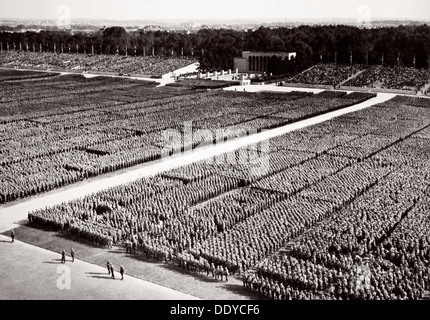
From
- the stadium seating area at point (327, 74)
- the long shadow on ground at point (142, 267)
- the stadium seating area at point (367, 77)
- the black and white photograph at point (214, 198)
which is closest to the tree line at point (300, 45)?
the stadium seating area at point (327, 74)

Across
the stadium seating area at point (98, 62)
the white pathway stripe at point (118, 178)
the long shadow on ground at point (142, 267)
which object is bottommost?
the long shadow on ground at point (142, 267)

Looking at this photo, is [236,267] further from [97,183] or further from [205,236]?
[97,183]

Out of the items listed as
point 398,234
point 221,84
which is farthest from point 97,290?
point 221,84

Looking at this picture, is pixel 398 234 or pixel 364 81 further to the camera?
pixel 364 81

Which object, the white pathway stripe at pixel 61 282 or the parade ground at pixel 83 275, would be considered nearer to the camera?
the white pathway stripe at pixel 61 282

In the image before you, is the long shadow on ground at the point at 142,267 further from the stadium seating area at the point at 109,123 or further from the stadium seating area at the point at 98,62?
the stadium seating area at the point at 98,62
